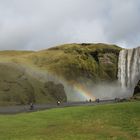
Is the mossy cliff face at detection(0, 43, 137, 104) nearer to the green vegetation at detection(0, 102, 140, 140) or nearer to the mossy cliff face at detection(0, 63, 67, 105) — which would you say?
the mossy cliff face at detection(0, 63, 67, 105)

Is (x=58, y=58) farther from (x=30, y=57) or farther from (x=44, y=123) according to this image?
(x=44, y=123)

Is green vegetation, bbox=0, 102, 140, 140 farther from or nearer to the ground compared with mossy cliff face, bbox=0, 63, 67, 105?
nearer to the ground

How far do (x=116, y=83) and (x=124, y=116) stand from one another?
152m

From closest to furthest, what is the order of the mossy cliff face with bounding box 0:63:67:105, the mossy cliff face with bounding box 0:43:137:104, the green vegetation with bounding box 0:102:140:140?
the green vegetation with bounding box 0:102:140:140, the mossy cliff face with bounding box 0:63:67:105, the mossy cliff face with bounding box 0:43:137:104

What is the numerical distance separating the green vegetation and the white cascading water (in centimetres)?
13047

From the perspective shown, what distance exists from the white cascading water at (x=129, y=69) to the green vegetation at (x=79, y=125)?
13047 centimetres

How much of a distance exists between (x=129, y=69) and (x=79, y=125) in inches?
5655

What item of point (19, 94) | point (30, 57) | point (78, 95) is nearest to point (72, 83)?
point (78, 95)

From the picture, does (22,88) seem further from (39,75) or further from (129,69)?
(129,69)

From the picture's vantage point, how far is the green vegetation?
110 ft

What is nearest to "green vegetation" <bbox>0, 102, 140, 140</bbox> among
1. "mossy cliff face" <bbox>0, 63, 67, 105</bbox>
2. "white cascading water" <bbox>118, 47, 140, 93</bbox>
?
"mossy cliff face" <bbox>0, 63, 67, 105</bbox>

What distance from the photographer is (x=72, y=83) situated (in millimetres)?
188750

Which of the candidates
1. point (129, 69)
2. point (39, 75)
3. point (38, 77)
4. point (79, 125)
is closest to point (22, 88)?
point (38, 77)

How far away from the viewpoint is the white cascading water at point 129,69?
179m
